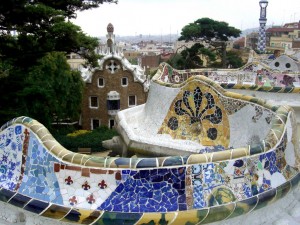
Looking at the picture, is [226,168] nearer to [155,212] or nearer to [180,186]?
[180,186]

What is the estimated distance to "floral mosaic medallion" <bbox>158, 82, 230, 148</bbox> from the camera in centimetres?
675

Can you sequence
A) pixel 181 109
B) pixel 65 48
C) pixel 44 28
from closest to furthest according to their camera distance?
1. pixel 181 109
2. pixel 44 28
3. pixel 65 48

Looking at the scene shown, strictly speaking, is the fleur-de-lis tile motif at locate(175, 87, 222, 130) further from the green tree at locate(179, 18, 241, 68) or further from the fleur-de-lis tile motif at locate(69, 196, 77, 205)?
the green tree at locate(179, 18, 241, 68)

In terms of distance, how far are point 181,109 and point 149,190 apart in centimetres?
439

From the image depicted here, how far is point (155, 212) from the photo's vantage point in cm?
307

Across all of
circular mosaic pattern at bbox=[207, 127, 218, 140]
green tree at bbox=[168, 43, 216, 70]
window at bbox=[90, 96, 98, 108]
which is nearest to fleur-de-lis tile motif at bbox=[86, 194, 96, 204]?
circular mosaic pattern at bbox=[207, 127, 218, 140]

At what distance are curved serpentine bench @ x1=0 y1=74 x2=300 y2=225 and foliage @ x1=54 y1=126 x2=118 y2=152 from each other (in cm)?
1392

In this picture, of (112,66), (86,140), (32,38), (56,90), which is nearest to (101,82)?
(112,66)

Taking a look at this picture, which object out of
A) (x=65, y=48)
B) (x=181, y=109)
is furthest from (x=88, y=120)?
(x=181, y=109)

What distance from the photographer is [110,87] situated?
67.7 ft

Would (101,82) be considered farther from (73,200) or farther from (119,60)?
(73,200)

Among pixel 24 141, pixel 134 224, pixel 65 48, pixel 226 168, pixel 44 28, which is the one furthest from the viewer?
pixel 65 48

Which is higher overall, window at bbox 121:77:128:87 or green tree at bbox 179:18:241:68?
green tree at bbox 179:18:241:68

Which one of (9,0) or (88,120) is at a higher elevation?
(9,0)
